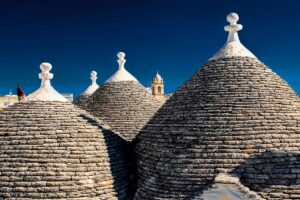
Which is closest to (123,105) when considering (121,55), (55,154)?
(121,55)

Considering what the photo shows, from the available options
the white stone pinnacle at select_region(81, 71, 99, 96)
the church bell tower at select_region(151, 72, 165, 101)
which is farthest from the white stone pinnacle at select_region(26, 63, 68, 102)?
the church bell tower at select_region(151, 72, 165, 101)

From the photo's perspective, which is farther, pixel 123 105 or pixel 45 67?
pixel 123 105

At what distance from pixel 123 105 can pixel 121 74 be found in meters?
1.33

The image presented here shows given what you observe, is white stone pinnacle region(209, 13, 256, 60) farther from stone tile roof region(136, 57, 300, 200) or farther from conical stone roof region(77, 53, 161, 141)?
conical stone roof region(77, 53, 161, 141)

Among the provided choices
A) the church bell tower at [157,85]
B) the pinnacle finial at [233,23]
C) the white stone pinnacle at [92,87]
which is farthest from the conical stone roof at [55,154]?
the church bell tower at [157,85]

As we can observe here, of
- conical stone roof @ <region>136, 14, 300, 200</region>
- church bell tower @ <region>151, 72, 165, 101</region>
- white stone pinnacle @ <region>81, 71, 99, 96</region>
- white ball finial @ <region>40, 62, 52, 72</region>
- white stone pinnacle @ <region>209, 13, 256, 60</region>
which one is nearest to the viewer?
conical stone roof @ <region>136, 14, 300, 200</region>

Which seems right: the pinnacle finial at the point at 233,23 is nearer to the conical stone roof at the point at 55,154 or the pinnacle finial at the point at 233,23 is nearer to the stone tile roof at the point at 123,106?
the conical stone roof at the point at 55,154

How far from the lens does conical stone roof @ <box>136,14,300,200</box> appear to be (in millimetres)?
7949

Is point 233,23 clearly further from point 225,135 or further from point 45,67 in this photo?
point 45,67

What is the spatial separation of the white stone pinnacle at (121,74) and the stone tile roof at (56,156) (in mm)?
4256

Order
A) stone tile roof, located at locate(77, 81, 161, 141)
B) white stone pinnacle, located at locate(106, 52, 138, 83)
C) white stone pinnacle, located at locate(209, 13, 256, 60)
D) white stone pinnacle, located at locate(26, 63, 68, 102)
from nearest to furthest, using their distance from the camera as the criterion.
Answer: white stone pinnacle, located at locate(209, 13, 256, 60) < white stone pinnacle, located at locate(26, 63, 68, 102) < stone tile roof, located at locate(77, 81, 161, 141) < white stone pinnacle, located at locate(106, 52, 138, 83)

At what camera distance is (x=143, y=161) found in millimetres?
9680

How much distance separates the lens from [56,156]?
29.9ft

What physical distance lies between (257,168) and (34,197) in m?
4.63
